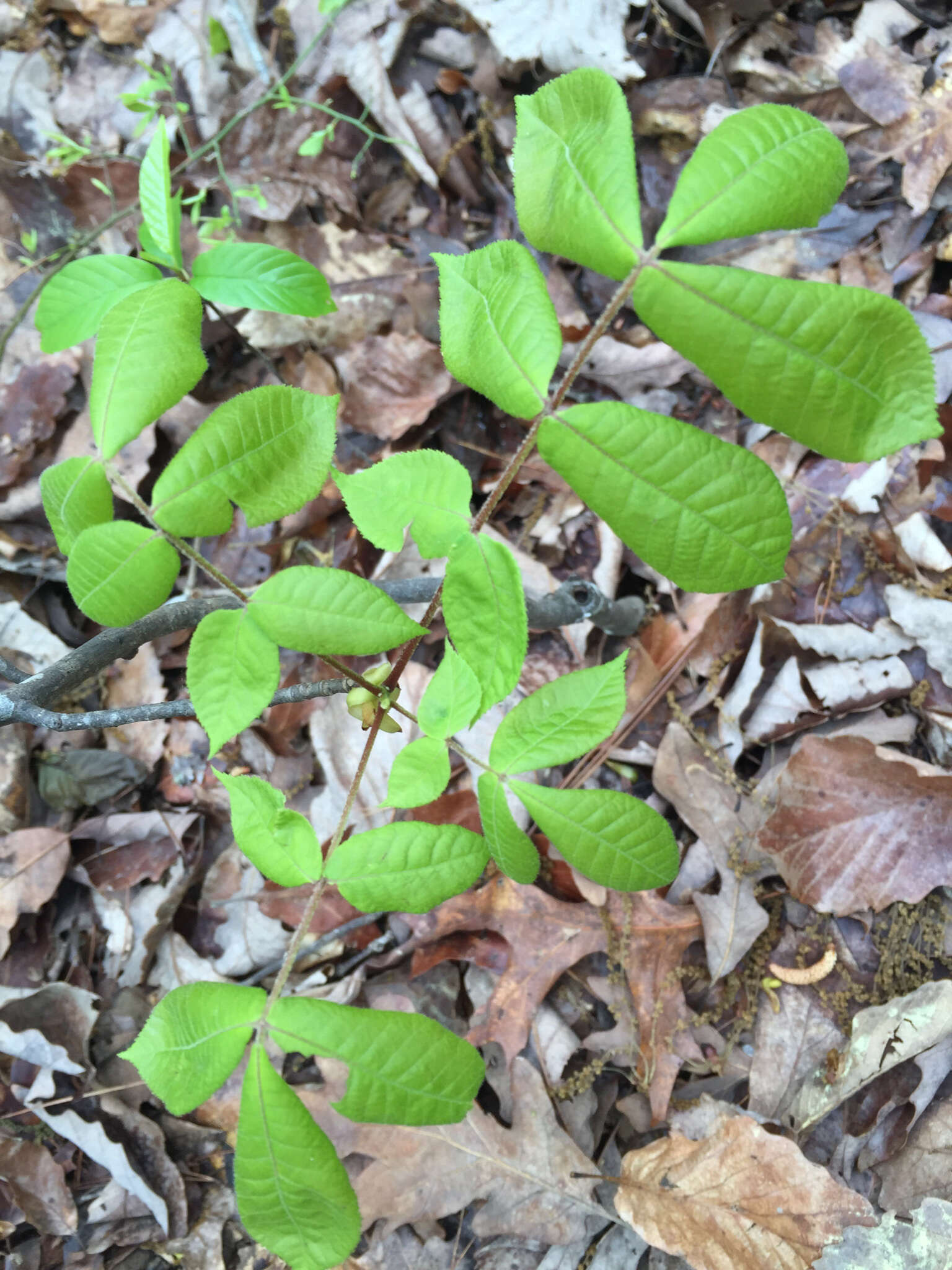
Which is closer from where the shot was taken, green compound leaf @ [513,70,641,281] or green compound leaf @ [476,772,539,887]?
green compound leaf @ [513,70,641,281]

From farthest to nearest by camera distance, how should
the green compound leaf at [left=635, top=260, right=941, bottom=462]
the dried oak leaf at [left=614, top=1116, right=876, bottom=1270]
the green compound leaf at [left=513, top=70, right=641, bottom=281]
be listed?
the dried oak leaf at [left=614, top=1116, right=876, bottom=1270], the green compound leaf at [left=513, top=70, right=641, bottom=281], the green compound leaf at [left=635, top=260, right=941, bottom=462]

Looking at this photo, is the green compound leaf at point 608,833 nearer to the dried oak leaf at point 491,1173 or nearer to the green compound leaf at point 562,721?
the green compound leaf at point 562,721

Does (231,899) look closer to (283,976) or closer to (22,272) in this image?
(283,976)

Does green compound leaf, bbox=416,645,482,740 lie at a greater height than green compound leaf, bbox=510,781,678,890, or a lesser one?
greater

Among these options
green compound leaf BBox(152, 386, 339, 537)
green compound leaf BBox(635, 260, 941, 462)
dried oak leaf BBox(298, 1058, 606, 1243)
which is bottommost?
dried oak leaf BBox(298, 1058, 606, 1243)

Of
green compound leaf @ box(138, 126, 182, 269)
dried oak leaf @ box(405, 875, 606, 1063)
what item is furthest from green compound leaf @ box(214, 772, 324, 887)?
green compound leaf @ box(138, 126, 182, 269)

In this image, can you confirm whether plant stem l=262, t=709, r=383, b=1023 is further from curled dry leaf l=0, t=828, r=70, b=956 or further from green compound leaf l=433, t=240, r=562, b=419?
curled dry leaf l=0, t=828, r=70, b=956
